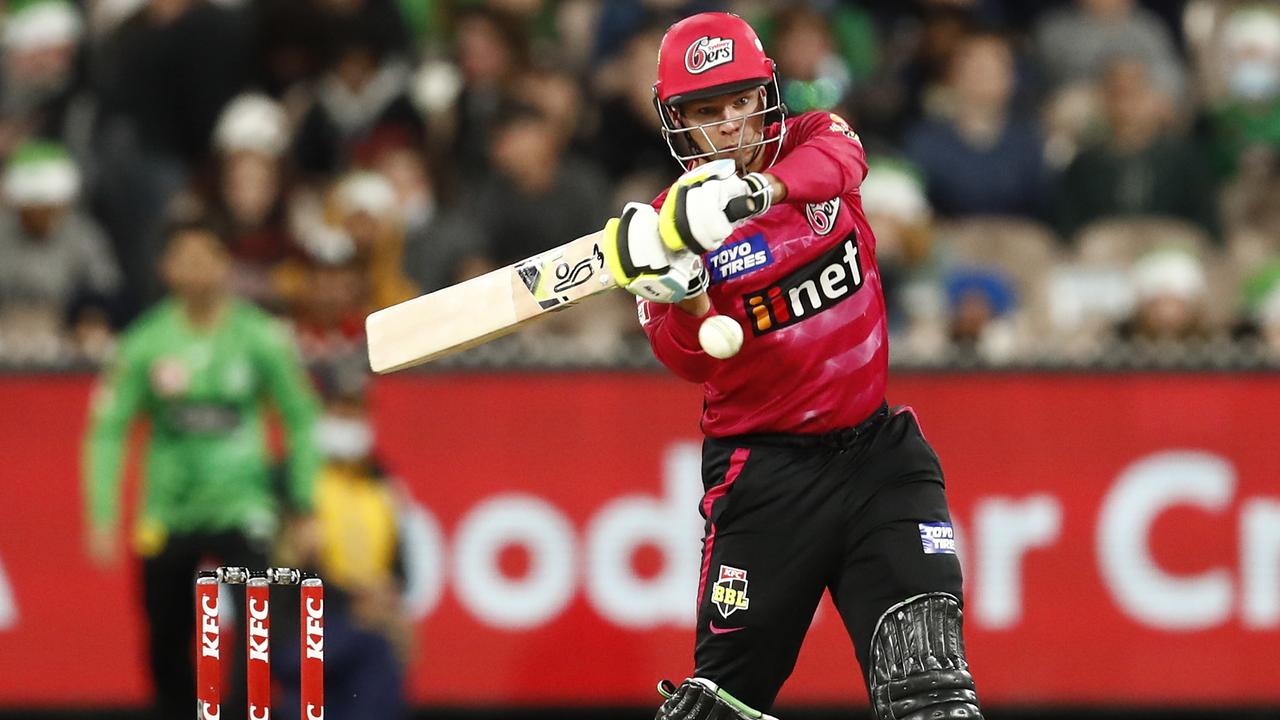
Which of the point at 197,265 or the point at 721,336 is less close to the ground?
the point at 197,265

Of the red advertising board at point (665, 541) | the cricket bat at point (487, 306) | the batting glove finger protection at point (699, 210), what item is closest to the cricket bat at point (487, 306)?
the cricket bat at point (487, 306)

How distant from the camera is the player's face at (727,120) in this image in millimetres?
5578

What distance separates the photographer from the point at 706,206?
5.08 metres

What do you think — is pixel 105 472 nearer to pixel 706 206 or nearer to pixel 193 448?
pixel 193 448

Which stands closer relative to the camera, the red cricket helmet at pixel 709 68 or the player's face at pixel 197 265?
the red cricket helmet at pixel 709 68

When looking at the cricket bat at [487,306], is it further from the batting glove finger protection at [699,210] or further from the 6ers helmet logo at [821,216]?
the 6ers helmet logo at [821,216]

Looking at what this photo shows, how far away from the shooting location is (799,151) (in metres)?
5.46

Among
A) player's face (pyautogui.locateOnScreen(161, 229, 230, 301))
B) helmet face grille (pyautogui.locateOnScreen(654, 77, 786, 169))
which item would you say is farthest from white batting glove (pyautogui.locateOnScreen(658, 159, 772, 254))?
player's face (pyautogui.locateOnScreen(161, 229, 230, 301))

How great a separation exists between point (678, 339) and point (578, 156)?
555cm

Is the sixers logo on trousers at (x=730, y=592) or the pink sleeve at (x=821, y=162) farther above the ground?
the pink sleeve at (x=821, y=162)

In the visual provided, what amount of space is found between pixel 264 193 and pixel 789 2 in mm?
2862

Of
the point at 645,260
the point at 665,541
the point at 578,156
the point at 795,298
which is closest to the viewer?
the point at 645,260

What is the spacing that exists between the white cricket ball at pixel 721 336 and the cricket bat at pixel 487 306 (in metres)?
0.26

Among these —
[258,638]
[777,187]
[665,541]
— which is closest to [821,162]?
[777,187]
